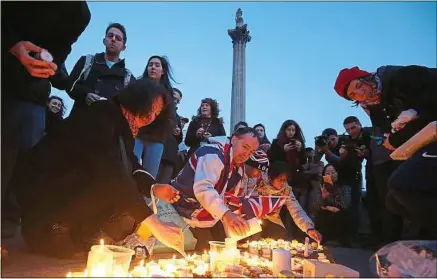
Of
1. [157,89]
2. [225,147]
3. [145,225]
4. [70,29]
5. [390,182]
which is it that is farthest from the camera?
[225,147]

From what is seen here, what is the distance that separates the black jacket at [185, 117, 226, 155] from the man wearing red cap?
2.43 meters

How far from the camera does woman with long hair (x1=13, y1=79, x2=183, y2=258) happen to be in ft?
8.58

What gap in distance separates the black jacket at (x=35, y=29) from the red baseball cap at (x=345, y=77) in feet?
6.64

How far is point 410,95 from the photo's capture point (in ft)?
8.63

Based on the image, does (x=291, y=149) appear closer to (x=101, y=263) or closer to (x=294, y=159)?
(x=294, y=159)

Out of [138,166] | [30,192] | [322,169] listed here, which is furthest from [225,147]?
[322,169]

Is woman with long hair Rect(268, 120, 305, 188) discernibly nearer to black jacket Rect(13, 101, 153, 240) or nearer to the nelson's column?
black jacket Rect(13, 101, 153, 240)

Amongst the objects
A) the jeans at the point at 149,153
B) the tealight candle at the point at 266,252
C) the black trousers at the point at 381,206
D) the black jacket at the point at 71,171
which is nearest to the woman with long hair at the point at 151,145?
the jeans at the point at 149,153

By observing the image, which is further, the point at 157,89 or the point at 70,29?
the point at 157,89

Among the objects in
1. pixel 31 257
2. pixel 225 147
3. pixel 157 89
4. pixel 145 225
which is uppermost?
pixel 157 89

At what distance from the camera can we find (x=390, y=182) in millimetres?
2656

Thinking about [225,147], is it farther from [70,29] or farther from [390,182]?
[70,29]

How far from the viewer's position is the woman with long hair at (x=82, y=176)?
2615mm

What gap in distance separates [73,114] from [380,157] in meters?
3.26
